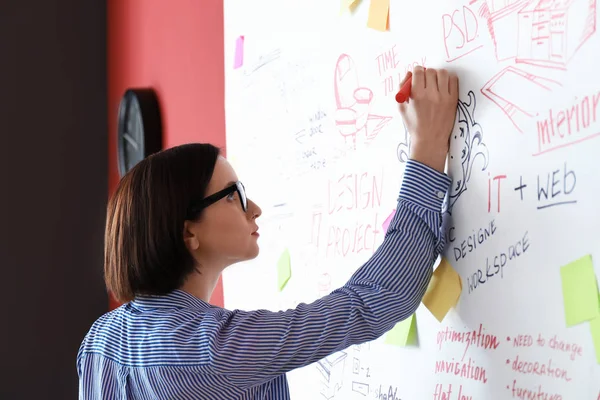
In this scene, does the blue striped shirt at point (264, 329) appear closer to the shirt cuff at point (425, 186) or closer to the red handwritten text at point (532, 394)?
the shirt cuff at point (425, 186)

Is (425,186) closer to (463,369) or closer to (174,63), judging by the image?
(463,369)

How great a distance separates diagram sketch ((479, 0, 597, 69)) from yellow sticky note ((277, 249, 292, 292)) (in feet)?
2.11

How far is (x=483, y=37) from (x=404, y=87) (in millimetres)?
131

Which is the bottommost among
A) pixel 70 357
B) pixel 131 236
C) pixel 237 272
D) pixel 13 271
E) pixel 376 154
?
pixel 70 357

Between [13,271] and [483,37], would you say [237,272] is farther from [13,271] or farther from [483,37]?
[13,271]

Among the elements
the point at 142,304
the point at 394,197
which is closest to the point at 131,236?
the point at 142,304

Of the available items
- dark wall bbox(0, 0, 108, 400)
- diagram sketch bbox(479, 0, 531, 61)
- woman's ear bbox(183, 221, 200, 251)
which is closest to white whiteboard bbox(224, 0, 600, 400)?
diagram sketch bbox(479, 0, 531, 61)

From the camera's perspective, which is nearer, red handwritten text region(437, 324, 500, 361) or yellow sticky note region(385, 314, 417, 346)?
red handwritten text region(437, 324, 500, 361)

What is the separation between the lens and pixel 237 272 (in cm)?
165

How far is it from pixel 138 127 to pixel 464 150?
5.12 feet

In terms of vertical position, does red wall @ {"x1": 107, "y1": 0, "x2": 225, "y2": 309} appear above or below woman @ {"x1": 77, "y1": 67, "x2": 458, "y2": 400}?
above

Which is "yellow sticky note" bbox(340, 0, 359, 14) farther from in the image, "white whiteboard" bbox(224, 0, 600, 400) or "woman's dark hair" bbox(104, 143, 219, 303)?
"woman's dark hair" bbox(104, 143, 219, 303)

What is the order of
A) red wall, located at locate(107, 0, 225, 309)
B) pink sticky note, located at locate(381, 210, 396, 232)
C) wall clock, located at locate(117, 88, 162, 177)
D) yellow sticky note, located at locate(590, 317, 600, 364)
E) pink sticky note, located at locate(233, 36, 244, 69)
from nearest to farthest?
yellow sticky note, located at locate(590, 317, 600, 364), pink sticky note, located at locate(381, 210, 396, 232), pink sticky note, located at locate(233, 36, 244, 69), red wall, located at locate(107, 0, 225, 309), wall clock, located at locate(117, 88, 162, 177)

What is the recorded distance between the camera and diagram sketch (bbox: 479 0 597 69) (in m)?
0.78
